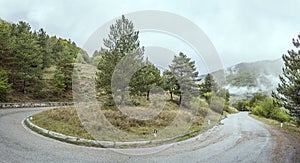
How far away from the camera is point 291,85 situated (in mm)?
20516

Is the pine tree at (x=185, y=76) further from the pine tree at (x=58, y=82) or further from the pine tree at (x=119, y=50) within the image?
the pine tree at (x=58, y=82)

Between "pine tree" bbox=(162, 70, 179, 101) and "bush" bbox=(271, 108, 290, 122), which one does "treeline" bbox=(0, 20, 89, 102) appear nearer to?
"pine tree" bbox=(162, 70, 179, 101)

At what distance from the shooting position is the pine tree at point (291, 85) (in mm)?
19734

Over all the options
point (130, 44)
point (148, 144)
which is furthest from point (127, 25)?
point (148, 144)

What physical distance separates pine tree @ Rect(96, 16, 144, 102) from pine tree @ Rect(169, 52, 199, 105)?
17.1 metres

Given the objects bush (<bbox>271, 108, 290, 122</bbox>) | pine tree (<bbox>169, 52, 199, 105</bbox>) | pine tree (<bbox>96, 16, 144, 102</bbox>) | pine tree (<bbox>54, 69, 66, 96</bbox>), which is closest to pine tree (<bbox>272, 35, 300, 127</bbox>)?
pine tree (<bbox>96, 16, 144, 102</bbox>)

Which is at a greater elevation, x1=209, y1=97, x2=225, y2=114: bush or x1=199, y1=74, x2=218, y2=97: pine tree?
x1=199, y1=74, x2=218, y2=97: pine tree

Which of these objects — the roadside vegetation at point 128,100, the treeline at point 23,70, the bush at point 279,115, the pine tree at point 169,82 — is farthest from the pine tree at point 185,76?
the treeline at point 23,70

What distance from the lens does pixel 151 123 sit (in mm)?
17750

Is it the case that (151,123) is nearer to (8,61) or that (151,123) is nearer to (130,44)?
(130,44)

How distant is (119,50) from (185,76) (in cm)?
1830

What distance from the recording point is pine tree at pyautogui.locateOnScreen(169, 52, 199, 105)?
126 feet

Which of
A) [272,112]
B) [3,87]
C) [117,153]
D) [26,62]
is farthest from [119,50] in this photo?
[272,112]

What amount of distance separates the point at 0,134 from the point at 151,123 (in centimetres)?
1035
